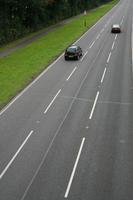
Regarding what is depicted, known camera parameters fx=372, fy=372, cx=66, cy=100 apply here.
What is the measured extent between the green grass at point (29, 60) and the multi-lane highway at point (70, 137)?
1152 mm

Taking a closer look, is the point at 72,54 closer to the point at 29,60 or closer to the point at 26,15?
the point at 29,60

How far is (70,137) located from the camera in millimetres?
21703

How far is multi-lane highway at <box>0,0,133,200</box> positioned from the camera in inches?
652

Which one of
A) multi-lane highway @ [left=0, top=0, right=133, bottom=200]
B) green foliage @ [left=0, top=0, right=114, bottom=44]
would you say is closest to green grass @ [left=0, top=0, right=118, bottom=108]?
multi-lane highway @ [left=0, top=0, right=133, bottom=200]

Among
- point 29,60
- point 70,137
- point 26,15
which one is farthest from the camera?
point 26,15

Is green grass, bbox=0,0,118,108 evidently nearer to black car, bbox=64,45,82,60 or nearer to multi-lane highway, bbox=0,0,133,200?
multi-lane highway, bbox=0,0,133,200

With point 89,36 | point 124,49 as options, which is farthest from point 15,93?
point 89,36

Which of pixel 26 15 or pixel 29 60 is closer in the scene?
pixel 29 60

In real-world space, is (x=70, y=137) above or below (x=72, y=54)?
below

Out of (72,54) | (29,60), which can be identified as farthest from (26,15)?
(72,54)

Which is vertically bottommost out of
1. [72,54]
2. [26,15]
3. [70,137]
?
[70,137]

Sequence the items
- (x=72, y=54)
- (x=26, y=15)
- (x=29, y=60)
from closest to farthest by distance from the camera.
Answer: (x=72, y=54) < (x=29, y=60) < (x=26, y=15)

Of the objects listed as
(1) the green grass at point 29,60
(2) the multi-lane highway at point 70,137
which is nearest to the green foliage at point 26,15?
(1) the green grass at point 29,60

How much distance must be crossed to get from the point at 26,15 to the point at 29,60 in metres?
26.2
